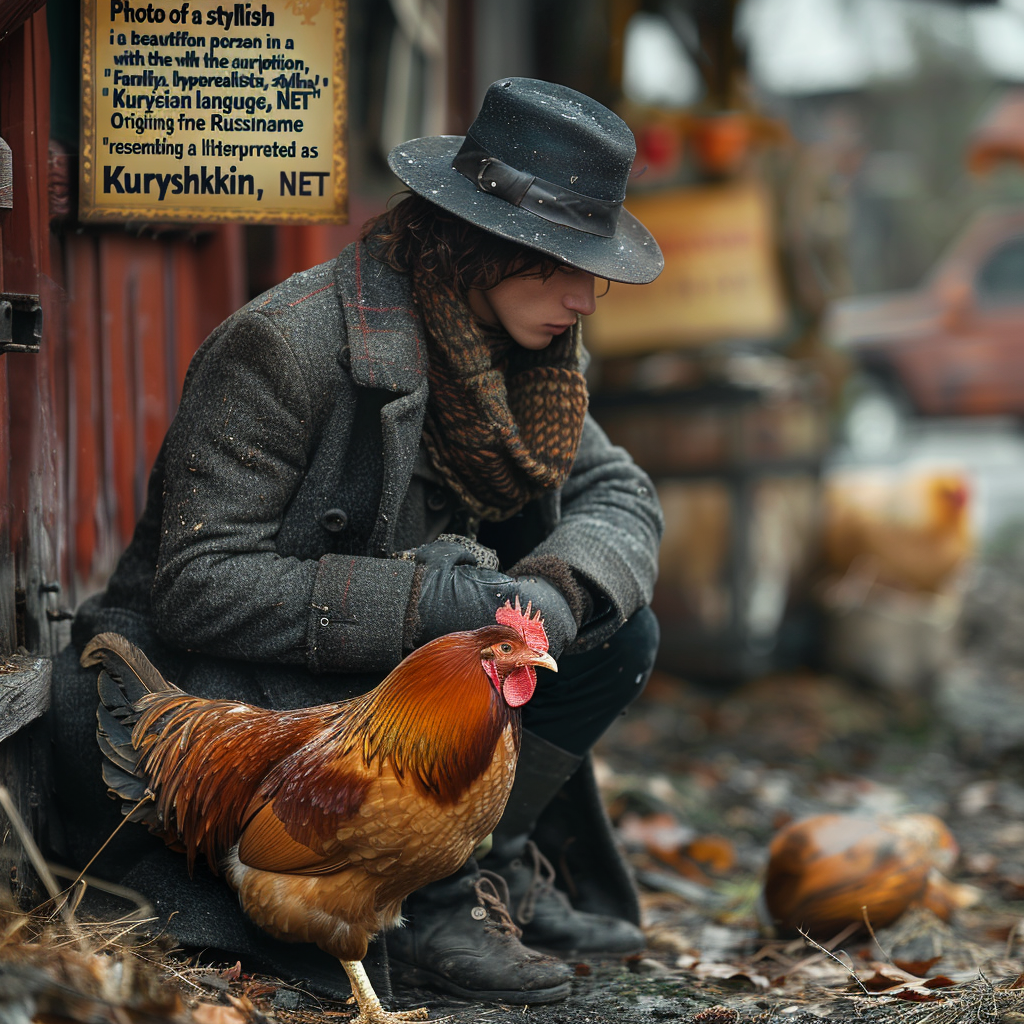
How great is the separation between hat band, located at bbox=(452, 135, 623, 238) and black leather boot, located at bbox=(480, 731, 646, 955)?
1147mm

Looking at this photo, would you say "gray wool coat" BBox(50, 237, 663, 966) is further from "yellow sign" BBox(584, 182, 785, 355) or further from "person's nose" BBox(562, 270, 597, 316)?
"yellow sign" BBox(584, 182, 785, 355)

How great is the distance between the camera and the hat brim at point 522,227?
243cm

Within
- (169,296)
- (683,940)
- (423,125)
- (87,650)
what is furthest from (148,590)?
(423,125)

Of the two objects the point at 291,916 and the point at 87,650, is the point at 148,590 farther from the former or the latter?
the point at 291,916

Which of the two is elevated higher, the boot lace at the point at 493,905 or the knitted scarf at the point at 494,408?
the knitted scarf at the point at 494,408

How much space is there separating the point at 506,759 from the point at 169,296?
7.32 feet

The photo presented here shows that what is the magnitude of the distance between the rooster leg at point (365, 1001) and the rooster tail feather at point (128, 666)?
67 centimetres

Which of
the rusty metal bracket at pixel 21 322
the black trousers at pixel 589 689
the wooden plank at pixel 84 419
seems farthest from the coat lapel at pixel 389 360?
the wooden plank at pixel 84 419

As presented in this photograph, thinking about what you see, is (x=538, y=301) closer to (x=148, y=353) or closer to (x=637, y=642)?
(x=637, y=642)

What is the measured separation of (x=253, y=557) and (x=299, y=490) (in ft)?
0.67

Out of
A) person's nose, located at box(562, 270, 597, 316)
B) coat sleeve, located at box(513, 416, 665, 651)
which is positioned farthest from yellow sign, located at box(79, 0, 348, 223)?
coat sleeve, located at box(513, 416, 665, 651)

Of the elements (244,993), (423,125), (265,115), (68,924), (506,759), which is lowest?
(244,993)

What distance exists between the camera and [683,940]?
129 inches

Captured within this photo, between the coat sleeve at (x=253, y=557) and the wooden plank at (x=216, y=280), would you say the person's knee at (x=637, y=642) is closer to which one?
the coat sleeve at (x=253, y=557)
